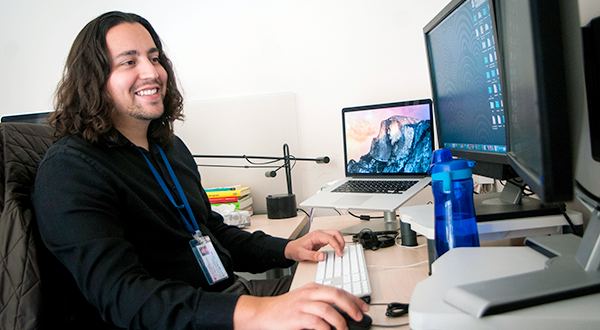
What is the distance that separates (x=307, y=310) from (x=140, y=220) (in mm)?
578

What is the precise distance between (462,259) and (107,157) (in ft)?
2.86

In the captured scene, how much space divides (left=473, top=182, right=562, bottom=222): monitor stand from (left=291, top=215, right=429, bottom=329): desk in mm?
169

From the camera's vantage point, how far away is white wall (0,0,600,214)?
1.85 m

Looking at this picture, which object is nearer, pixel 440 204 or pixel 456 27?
pixel 440 204

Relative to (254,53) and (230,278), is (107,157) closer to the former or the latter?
(230,278)

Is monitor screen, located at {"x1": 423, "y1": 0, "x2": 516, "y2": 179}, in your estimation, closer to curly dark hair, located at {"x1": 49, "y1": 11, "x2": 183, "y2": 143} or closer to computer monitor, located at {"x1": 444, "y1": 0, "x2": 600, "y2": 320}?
computer monitor, located at {"x1": 444, "y1": 0, "x2": 600, "y2": 320}

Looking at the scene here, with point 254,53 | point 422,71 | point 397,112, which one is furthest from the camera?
point 254,53

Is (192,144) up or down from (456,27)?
down

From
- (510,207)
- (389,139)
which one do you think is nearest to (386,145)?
(389,139)

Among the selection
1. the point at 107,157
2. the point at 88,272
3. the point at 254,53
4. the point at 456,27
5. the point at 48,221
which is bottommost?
the point at 88,272

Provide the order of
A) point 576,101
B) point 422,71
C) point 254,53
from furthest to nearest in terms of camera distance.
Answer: point 254,53 < point 422,71 < point 576,101

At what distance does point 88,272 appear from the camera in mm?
787

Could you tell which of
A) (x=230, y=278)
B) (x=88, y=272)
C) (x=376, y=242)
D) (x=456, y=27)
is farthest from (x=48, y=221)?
(x=456, y=27)

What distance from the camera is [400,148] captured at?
1510 millimetres
